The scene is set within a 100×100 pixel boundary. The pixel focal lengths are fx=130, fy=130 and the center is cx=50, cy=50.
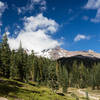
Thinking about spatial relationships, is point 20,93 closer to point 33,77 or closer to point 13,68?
point 13,68

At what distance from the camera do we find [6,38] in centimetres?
5862

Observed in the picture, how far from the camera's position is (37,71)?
93.1 metres

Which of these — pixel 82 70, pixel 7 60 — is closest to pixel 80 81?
pixel 82 70

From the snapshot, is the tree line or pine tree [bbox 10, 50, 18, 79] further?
pine tree [bbox 10, 50, 18, 79]

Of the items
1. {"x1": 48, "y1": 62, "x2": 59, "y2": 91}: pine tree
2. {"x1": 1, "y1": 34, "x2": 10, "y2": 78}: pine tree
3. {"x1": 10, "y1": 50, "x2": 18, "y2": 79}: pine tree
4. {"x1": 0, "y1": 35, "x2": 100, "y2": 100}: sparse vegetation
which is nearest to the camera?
{"x1": 0, "y1": 35, "x2": 100, "y2": 100}: sparse vegetation

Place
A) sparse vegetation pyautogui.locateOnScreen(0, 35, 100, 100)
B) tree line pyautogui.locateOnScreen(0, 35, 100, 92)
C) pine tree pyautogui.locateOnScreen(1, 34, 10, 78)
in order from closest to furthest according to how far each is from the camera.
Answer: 1. sparse vegetation pyautogui.locateOnScreen(0, 35, 100, 100)
2. tree line pyautogui.locateOnScreen(0, 35, 100, 92)
3. pine tree pyautogui.locateOnScreen(1, 34, 10, 78)

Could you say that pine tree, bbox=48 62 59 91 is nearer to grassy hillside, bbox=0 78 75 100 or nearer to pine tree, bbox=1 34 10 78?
grassy hillside, bbox=0 78 75 100

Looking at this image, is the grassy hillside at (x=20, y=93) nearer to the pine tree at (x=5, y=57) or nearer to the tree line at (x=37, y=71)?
the tree line at (x=37, y=71)

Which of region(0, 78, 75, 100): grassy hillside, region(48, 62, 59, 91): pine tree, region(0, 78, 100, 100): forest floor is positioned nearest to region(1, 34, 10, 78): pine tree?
region(0, 78, 100, 100): forest floor

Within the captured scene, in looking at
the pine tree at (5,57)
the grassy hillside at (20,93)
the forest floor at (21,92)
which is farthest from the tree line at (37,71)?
the grassy hillside at (20,93)

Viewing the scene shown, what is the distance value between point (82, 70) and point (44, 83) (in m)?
46.0

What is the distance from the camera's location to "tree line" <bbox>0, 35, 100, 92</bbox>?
186 ft

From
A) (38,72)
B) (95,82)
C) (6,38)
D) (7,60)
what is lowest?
(95,82)

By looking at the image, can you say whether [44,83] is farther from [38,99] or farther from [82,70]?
[38,99]
